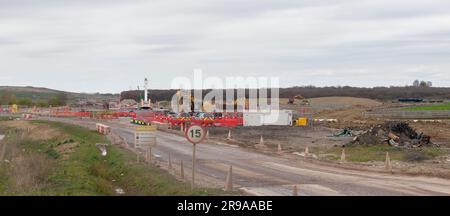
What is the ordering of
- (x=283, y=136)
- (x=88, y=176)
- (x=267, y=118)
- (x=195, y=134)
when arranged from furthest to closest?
(x=267, y=118)
(x=283, y=136)
(x=88, y=176)
(x=195, y=134)

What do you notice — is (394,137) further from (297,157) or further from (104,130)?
(104,130)

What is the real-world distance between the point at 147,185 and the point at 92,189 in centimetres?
212

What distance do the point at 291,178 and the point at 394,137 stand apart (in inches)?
716

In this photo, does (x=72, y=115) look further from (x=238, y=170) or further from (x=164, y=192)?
(x=164, y=192)

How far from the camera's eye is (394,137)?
44219 mm

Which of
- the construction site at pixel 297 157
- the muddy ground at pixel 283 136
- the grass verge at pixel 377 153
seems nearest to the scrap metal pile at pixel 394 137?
the construction site at pixel 297 157

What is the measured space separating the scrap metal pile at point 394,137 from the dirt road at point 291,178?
7528mm

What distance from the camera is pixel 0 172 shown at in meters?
35.1

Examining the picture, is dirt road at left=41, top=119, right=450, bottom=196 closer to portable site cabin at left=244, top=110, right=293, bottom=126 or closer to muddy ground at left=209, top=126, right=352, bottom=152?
muddy ground at left=209, top=126, right=352, bottom=152

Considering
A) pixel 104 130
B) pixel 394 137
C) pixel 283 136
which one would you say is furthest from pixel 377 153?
pixel 104 130

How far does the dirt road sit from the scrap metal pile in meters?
7.53

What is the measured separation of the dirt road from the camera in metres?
23.7
